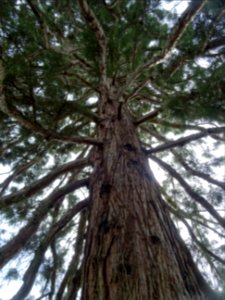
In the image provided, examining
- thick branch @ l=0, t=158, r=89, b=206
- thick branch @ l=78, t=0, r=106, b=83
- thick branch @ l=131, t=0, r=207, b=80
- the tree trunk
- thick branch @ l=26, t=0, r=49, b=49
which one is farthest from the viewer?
thick branch @ l=0, t=158, r=89, b=206

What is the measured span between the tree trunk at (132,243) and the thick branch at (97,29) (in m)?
0.70

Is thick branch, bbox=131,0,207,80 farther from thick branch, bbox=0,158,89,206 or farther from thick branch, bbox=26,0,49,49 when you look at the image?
thick branch, bbox=0,158,89,206

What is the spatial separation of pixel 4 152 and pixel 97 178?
1693 millimetres

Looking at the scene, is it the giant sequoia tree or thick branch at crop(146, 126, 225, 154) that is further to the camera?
thick branch at crop(146, 126, 225, 154)

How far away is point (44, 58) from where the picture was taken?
2635 mm

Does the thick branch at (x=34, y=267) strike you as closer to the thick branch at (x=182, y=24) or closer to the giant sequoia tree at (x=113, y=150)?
the giant sequoia tree at (x=113, y=150)

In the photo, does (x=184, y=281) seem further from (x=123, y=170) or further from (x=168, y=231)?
(x=123, y=170)

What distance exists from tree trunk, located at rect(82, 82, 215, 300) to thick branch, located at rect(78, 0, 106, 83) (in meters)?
0.70

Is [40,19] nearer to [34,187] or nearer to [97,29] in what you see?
[97,29]

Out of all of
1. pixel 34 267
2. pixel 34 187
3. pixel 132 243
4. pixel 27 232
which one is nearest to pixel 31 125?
pixel 34 187

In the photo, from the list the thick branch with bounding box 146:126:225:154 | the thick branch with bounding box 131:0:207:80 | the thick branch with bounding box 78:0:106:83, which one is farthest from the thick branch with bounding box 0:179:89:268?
the thick branch with bounding box 131:0:207:80

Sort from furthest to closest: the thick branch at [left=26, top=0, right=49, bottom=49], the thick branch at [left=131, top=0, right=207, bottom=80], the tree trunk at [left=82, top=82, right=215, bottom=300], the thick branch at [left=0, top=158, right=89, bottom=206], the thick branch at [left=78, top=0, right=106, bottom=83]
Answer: the thick branch at [left=0, top=158, right=89, bottom=206]
the thick branch at [left=26, top=0, right=49, bottom=49]
the thick branch at [left=78, top=0, right=106, bottom=83]
the thick branch at [left=131, top=0, right=207, bottom=80]
the tree trunk at [left=82, top=82, right=215, bottom=300]

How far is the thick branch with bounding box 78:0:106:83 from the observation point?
2.02 metres

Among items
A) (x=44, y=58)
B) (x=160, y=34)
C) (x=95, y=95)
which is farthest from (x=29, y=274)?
(x=95, y=95)
